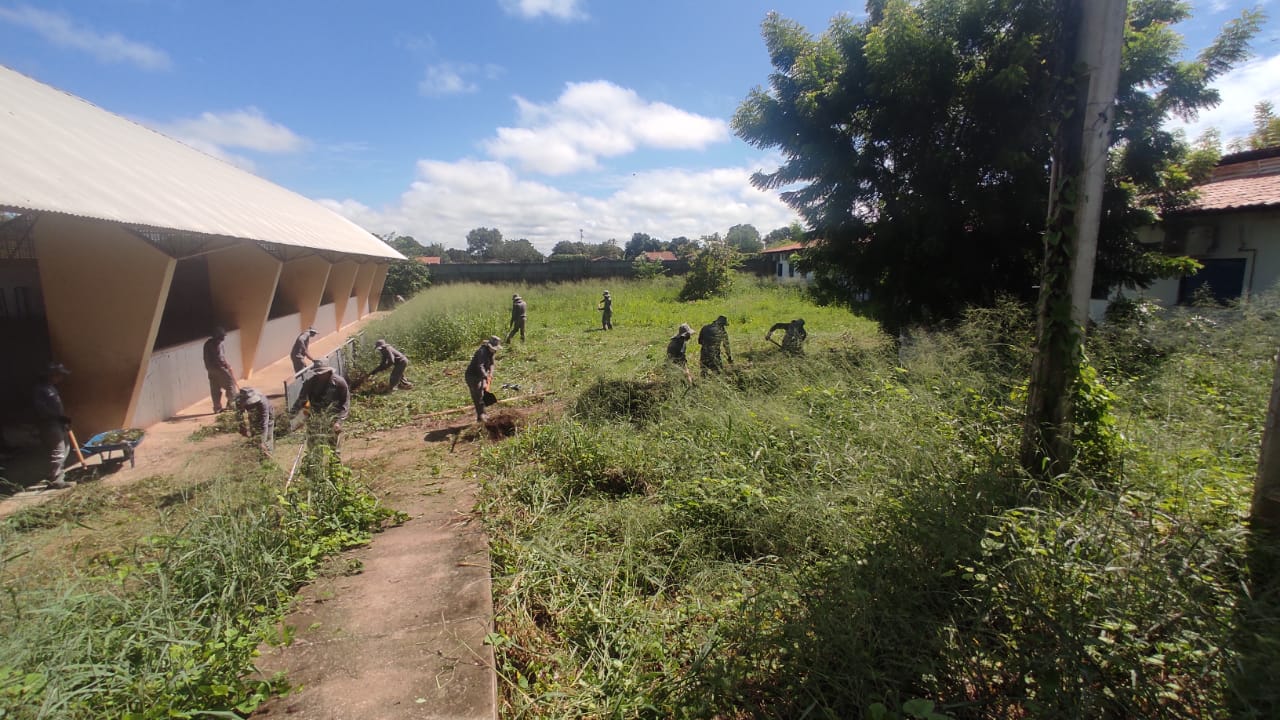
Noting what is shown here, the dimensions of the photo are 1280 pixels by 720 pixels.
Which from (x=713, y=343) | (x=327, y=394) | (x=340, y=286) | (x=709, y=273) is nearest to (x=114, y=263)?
(x=327, y=394)

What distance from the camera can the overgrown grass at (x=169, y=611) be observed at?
2160 mm

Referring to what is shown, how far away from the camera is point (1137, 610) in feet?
6.39

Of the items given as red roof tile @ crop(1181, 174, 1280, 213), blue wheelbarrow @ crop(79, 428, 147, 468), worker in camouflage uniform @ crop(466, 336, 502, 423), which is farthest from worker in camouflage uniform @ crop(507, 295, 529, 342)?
red roof tile @ crop(1181, 174, 1280, 213)

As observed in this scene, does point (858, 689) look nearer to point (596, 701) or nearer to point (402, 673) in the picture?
point (596, 701)

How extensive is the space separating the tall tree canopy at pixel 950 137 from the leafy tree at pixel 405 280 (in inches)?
985

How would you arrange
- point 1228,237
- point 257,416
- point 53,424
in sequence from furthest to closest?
point 1228,237, point 257,416, point 53,424

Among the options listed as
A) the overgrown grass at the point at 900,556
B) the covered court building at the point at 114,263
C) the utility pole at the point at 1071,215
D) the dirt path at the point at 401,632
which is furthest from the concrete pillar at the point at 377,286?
the utility pole at the point at 1071,215

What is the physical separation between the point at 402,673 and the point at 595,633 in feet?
3.15

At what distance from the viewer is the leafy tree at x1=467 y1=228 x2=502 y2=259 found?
81.6 m

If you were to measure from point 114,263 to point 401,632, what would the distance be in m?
6.94

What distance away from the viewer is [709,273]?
2498 cm

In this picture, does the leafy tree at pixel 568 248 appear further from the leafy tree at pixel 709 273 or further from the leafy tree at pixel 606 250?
the leafy tree at pixel 709 273

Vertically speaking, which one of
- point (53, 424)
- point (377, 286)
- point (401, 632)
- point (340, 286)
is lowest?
point (401, 632)

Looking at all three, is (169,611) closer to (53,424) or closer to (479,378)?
(479,378)
